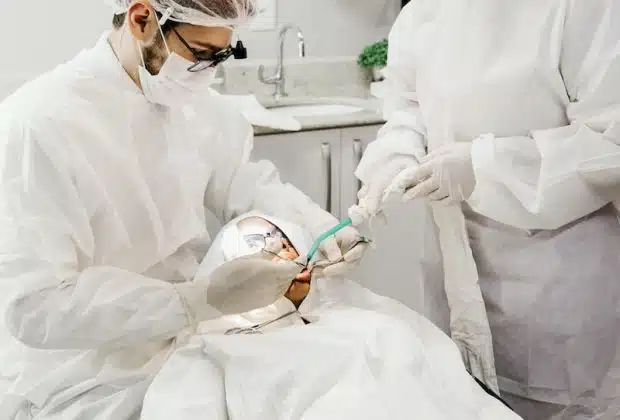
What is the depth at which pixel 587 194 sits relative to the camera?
126 centimetres

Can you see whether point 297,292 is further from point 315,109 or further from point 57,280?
point 315,109

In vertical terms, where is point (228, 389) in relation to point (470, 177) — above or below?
below

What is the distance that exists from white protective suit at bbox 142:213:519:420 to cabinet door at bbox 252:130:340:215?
1.10 metres

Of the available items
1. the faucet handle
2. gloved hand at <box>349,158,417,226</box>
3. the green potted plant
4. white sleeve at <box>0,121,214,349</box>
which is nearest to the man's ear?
white sleeve at <box>0,121,214,349</box>

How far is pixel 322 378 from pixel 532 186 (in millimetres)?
528

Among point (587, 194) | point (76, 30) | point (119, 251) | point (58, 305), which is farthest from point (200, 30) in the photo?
point (76, 30)

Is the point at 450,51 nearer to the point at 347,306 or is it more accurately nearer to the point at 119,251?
the point at 347,306

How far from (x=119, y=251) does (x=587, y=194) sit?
2.81 feet

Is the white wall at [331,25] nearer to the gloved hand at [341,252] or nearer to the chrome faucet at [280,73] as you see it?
the chrome faucet at [280,73]

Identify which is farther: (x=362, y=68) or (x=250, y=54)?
(x=362, y=68)

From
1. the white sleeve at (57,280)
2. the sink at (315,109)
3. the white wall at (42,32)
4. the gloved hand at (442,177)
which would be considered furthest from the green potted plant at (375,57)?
the white sleeve at (57,280)

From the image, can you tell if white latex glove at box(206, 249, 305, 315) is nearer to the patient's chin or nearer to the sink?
the patient's chin

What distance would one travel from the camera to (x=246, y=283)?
3.94 feet

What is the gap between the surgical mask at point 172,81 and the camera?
50.2 inches
